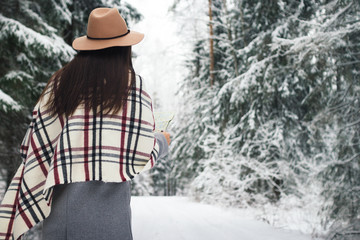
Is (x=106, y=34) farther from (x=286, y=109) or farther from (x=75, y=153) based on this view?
(x=286, y=109)

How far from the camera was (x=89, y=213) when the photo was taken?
1.32 metres

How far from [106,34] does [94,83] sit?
0.29 metres

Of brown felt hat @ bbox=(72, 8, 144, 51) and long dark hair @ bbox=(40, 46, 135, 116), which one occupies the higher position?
brown felt hat @ bbox=(72, 8, 144, 51)

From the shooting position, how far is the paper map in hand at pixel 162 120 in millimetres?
1840

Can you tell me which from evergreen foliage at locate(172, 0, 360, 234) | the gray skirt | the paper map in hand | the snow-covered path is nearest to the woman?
the gray skirt

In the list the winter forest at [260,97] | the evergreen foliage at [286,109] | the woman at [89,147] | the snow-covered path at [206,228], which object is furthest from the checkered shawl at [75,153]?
the snow-covered path at [206,228]

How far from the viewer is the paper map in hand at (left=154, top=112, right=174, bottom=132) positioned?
184 cm

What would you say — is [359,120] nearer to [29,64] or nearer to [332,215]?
[332,215]

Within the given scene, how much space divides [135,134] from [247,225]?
17.7ft

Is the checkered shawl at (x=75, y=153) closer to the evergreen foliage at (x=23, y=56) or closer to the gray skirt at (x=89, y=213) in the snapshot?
the gray skirt at (x=89, y=213)

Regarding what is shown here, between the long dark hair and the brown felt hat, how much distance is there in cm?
4

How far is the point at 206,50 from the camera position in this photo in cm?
1242

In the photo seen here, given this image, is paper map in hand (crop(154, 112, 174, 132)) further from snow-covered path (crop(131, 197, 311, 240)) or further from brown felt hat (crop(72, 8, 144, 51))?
snow-covered path (crop(131, 197, 311, 240))

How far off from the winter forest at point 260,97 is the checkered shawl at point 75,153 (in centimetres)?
320
